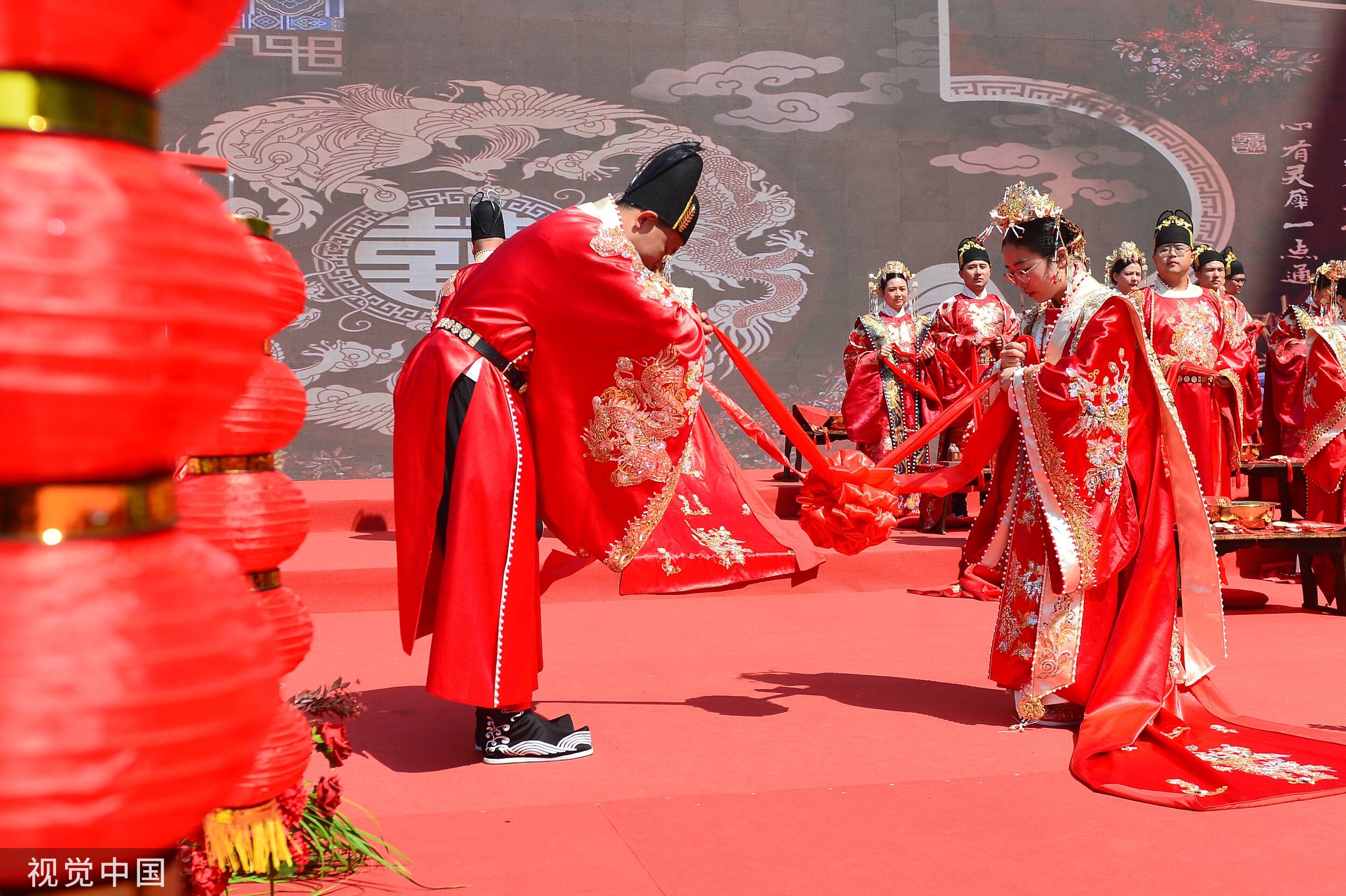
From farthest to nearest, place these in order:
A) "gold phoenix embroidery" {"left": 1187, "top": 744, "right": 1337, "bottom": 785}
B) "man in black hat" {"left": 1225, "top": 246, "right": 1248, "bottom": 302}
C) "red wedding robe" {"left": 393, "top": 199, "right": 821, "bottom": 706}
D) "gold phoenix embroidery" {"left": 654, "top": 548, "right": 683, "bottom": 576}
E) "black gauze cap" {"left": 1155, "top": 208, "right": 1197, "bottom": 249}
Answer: "man in black hat" {"left": 1225, "top": 246, "right": 1248, "bottom": 302}, "black gauze cap" {"left": 1155, "top": 208, "right": 1197, "bottom": 249}, "gold phoenix embroidery" {"left": 654, "top": 548, "right": 683, "bottom": 576}, "red wedding robe" {"left": 393, "top": 199, "right": 821, "bottom": 706}, "gold phoenix embroidery" {"left": 1187, "top": 744, "right": 1337, "bottom": 785}

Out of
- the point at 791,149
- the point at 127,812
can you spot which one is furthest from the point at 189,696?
the point at 791,149

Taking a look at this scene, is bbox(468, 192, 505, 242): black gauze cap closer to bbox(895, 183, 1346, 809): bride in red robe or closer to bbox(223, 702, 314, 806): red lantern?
bbox(895, 183, 1346, 809): bride in red robe

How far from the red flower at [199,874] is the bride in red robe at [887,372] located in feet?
20.2

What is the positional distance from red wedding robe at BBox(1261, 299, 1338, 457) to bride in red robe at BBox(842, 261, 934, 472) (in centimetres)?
232

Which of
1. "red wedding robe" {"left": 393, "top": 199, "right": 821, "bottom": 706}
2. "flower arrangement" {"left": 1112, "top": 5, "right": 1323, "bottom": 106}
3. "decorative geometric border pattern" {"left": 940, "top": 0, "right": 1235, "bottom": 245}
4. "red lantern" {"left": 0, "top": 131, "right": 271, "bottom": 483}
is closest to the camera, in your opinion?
"red lantern" {"left": 0, "top": 131, "right": 271, "bottom": 483}

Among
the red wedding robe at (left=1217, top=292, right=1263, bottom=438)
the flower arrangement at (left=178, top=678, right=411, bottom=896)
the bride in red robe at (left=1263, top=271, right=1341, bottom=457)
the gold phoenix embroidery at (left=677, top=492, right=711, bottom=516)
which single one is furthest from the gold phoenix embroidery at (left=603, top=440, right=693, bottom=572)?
the bride in red robe at (left=1263, top=271, right=1341, bottom=457)

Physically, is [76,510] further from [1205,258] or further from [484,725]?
[1205,258]

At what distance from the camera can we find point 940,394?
7.50m

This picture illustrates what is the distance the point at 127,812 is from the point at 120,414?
7.8 inches

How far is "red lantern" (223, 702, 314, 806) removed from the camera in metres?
1.69

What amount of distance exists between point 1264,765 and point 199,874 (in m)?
2.25

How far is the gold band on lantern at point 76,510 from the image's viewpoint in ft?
1.83

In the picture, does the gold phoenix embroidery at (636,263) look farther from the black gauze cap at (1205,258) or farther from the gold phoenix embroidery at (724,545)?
the black gauze cap at (1205,258)

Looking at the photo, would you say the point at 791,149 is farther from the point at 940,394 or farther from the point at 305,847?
the point at 305,847
